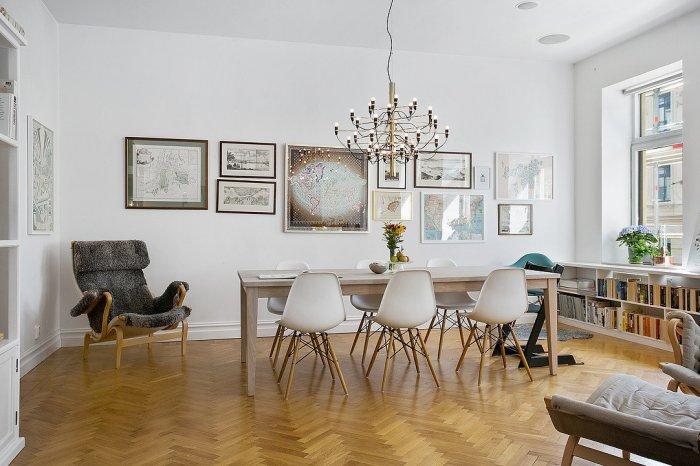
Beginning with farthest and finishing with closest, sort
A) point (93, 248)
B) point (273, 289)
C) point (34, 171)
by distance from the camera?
point (93, 248) → point (34, 171) → point (273, 289)

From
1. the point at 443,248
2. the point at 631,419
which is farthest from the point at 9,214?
the point at 443,248

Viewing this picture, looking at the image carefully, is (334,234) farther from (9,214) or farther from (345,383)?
(9,214)

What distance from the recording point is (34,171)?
4367 millimetres

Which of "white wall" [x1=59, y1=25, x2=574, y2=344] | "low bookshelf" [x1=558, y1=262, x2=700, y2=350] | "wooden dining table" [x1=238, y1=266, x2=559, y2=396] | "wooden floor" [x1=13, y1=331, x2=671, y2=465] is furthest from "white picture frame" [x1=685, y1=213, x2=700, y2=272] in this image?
"white wall" [x1=59, y1=25, x2=574, y2=344]

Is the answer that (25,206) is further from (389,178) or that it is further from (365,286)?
(389,178)

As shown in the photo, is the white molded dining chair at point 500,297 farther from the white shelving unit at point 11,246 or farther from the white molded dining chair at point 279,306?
the white shelving unit at point 11,246

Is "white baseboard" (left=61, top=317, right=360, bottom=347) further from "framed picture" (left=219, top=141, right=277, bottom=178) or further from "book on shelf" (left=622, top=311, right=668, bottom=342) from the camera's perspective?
"book on shelf" (left=622, top=311, right=668, bottom=342)

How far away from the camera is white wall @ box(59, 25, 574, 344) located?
5.14 m

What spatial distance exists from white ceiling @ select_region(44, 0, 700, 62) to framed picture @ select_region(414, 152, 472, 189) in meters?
1.26

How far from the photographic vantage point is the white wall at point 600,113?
5.04 m

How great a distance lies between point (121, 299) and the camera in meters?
4.80

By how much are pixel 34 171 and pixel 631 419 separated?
4.66 metres

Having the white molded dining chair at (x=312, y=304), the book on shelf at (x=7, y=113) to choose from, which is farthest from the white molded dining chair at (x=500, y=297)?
the book on shelf at (x=7, y=113)

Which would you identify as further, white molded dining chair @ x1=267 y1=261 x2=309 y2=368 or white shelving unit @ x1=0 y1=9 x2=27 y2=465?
white molded dining chair @ x1=267 y1=261 x2=309 y2=368
